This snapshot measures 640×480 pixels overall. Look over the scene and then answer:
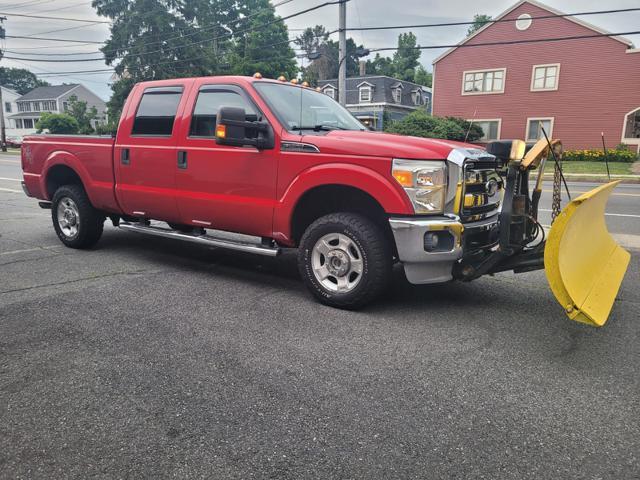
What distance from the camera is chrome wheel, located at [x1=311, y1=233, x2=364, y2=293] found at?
14.4 ft

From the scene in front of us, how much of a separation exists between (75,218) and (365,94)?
43.9 meters

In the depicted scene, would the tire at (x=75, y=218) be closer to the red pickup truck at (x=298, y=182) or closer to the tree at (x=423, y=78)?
the red pickup truck at (x=298, y=182)

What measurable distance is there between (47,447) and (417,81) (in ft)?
249

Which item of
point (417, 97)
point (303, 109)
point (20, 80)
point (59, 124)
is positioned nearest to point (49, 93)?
point (59, 124)

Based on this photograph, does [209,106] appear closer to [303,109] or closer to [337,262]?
[303,109]

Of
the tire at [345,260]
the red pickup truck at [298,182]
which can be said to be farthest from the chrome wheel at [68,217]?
the tire at [345,260]

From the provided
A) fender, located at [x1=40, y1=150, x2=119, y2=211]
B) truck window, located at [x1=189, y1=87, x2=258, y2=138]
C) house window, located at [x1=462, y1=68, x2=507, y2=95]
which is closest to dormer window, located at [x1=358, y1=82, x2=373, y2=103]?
house window, located at [x1=462, y1=68, x2=507, y2=95]

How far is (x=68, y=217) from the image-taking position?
22.0 feet

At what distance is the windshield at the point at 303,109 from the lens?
16.1 feet

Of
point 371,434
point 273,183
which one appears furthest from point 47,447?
point 273,183

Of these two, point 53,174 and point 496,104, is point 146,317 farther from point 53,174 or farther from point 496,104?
point 496,104

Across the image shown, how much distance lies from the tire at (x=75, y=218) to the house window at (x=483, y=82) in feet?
102

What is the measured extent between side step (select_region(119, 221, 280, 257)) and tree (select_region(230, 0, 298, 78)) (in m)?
44.1

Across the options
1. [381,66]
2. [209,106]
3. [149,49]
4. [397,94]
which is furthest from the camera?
[381,66]
